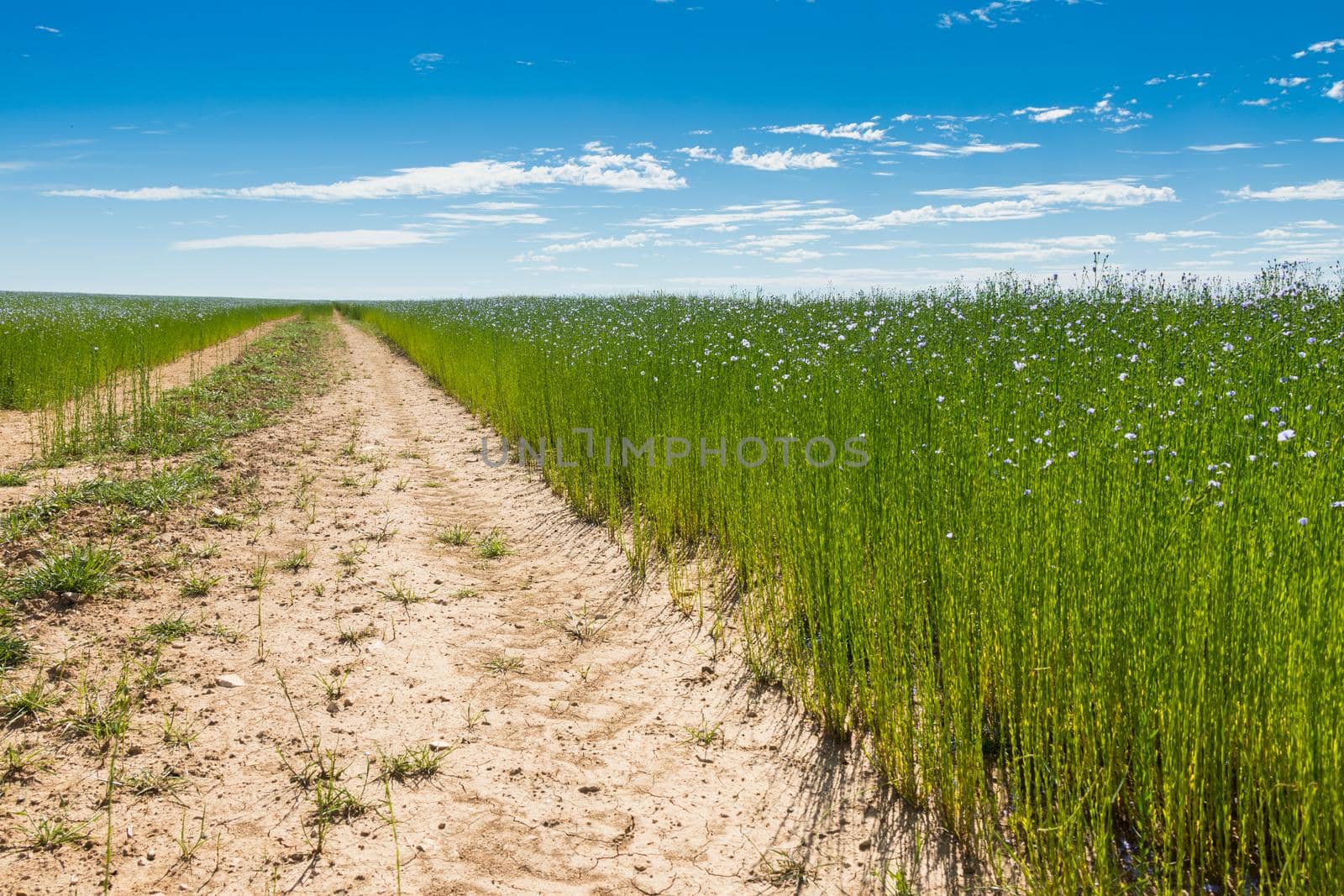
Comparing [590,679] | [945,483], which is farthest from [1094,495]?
[590,679]

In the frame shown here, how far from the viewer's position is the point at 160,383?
13758 millimetres

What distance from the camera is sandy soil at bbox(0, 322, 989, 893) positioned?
2.96 meters

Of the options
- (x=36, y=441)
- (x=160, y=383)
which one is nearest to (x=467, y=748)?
(x=36, y=441)

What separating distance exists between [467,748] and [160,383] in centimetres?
1299

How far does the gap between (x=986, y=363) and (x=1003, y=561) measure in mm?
4863

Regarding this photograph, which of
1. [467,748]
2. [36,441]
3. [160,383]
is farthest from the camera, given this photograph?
[160,383]

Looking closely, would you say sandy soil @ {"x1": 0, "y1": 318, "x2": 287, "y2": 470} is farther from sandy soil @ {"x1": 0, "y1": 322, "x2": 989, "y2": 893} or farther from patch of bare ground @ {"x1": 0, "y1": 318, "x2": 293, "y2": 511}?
sandy soil @ {"x1": 0, "y1": 322, "x2": 989, "y2": 893}

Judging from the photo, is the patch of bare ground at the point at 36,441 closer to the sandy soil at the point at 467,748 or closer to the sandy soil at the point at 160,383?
the sandy soil at the point at 160,383

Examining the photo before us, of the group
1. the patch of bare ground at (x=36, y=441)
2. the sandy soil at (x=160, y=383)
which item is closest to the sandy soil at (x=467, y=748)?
the patch of bare ground at (x=36, y=441)

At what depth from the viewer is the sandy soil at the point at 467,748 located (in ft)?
9.73

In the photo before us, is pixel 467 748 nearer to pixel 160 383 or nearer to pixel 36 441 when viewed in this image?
pixel 36 441

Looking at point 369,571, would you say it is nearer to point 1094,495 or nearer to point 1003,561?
point 1003,561

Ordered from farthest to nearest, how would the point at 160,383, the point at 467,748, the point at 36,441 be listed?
the point at 160,383 → the point at 36,441 → the point at 467,748

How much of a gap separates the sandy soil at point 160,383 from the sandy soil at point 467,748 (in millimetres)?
4421
